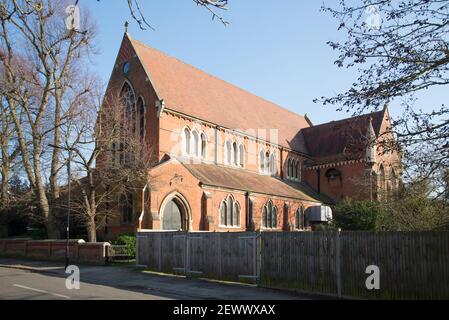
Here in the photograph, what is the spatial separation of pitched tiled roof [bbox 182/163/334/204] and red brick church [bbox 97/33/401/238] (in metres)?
0.14

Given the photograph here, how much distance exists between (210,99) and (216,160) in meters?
6.05

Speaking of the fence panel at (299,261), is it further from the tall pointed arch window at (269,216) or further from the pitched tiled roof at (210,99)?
the tall pointed arch window at (269,216)

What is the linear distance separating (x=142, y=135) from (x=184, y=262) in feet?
49.3

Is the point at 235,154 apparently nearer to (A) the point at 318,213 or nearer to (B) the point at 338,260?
(A) the point at 318,213

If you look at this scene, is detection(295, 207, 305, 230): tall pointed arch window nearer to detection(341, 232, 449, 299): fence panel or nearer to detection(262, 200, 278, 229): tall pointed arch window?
detection(262, 200, 278, 229): tall pointed arch window

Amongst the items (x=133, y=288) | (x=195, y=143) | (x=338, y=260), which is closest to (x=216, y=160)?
(x=195, y=143)

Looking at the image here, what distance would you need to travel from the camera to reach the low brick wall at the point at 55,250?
2411 cm

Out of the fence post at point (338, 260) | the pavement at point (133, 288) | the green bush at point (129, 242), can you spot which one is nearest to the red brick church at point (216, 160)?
the green bush at point (129, 242)

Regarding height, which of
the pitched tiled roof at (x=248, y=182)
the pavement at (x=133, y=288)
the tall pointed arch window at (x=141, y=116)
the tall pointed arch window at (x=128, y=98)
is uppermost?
the tall pointed arch window at (x=128, y=98)

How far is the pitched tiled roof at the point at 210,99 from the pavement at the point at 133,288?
1541 centimetres

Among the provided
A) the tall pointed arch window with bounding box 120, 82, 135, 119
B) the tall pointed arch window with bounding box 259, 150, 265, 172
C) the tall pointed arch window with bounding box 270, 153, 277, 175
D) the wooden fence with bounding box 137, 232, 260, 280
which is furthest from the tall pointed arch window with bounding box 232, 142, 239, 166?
the wooden fence with bounding box 137, 232, 260, 280

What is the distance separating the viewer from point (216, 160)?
117ft

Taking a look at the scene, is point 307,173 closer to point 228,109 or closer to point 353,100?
point 228,109

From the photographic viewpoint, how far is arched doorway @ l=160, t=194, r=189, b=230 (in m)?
28.1
